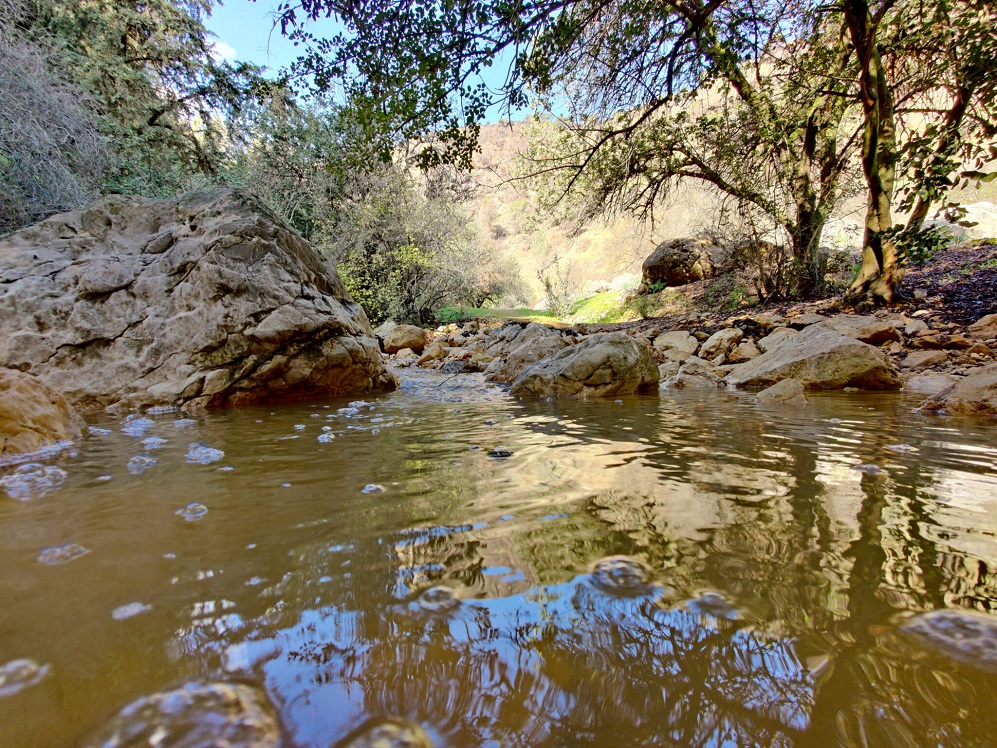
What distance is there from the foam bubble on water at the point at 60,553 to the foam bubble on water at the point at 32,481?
65 centimetres

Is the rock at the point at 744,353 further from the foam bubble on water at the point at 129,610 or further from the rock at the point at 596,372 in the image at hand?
the foam bubble on water at the point at 129,610

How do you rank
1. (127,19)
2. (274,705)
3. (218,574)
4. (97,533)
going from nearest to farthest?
1. (274,705)
2. (218,574)
3. (97,533)
4. (127,19)

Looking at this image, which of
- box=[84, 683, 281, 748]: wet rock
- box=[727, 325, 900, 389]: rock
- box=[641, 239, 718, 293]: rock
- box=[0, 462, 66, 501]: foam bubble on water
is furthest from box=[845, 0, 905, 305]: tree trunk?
box=[0, 462, 66, 501]: foam bubble on water

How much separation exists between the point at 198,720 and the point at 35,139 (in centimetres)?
847

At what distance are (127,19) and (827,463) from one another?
13977 millimetres

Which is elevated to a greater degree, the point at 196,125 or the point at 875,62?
the point at 196,125

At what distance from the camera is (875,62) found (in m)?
6.53

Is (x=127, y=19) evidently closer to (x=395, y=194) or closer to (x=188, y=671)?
(x=395, y=194)

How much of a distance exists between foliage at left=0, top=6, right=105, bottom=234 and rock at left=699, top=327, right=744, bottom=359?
32.3 ft

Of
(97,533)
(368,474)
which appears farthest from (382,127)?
(97,533)

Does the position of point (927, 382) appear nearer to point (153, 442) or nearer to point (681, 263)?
point (153, 442)

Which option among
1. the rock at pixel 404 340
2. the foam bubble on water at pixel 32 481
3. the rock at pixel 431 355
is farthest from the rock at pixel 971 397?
the rock at pixel 404 340

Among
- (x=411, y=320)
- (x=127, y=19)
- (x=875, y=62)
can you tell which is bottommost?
(x=411, y=320)

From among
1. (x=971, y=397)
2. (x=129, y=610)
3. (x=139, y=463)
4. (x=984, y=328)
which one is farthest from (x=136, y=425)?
Result: (x=984, y=328)
